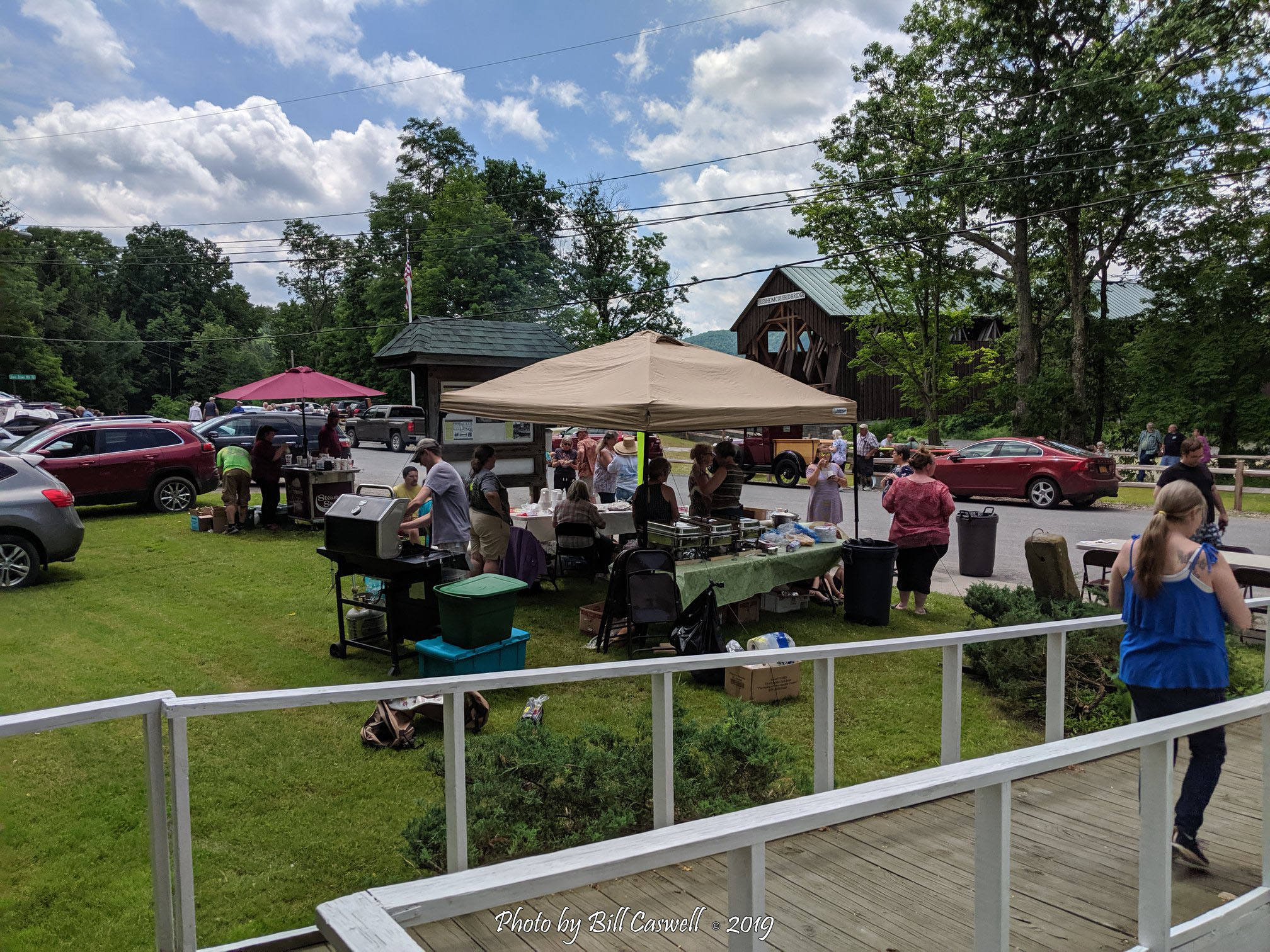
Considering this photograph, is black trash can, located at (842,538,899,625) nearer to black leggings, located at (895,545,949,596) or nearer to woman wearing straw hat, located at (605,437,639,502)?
black leggings, located at (895,545,949,596)

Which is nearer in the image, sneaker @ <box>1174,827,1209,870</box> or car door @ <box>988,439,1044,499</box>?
sneaker @ <box>1174,827,1209,870</box>

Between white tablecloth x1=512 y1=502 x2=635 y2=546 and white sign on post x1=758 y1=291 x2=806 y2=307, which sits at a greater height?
white sign on post x1=758 y1=291 x2=806 y2=307

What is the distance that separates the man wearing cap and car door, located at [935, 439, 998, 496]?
13705 mm

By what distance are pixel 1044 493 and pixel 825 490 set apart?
30.1 ft

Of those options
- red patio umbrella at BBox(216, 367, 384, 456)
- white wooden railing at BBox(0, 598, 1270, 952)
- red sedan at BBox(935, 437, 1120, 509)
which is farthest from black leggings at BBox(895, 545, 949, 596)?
red sedan at BBox(935, 437, 1120, 509)

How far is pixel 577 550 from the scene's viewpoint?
10.8 m

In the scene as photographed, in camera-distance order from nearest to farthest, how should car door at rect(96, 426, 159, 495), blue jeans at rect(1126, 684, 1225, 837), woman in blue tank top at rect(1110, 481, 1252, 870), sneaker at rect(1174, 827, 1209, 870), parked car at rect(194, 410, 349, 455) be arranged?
sneaker at rect(1174, 827, 1209, 870), blue jeans at rect(1126, 684, 1225, 837), woman in blue tank top at rect(1110, 481, 1252, 870), car door at rect(96, 426, 159, 495), parked car at rect(194, 410, 349, 455)

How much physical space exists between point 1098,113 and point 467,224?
3253 centimetres

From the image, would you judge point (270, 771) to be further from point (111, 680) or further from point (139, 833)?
point (111, 680)

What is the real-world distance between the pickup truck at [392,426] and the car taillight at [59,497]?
75.7ft

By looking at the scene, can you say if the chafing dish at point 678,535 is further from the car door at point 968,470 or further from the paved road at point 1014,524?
the car door at point 968,470

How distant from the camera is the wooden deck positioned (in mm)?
2994

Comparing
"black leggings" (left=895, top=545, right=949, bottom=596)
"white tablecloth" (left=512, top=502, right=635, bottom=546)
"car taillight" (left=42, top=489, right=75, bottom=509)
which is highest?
"car taillight" (left=42, top=489, right=75, bottom=509)

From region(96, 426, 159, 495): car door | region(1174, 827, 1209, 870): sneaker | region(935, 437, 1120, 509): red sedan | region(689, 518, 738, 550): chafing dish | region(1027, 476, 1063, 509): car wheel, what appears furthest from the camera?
region(1027, 476, 1063, 509): car wheel
